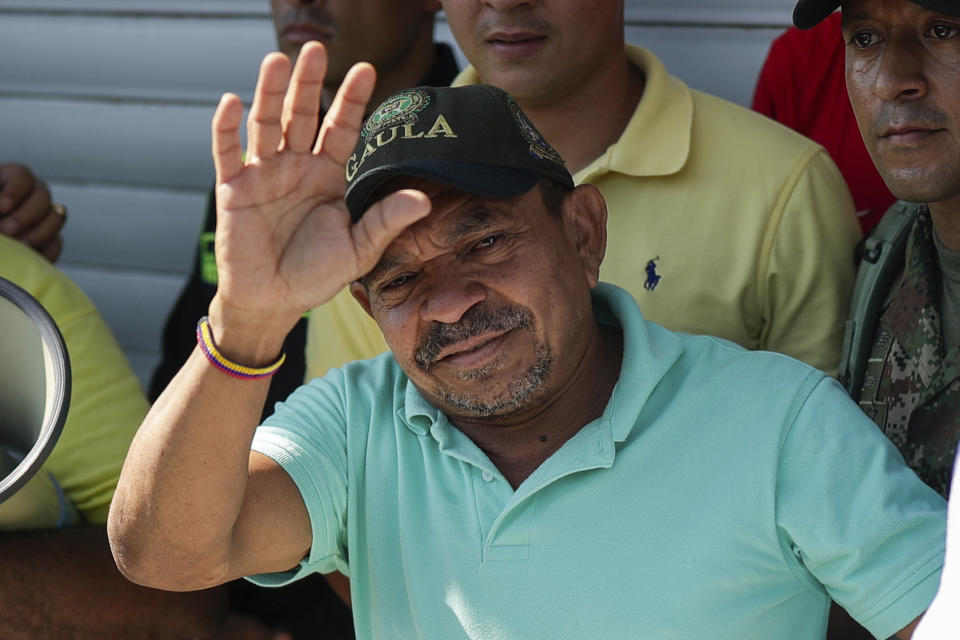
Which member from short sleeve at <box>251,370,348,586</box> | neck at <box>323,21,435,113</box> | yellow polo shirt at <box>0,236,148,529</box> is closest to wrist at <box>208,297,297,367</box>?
short sleeve at <box>251,370,348,586</box>

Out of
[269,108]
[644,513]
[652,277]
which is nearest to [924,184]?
[652,277]

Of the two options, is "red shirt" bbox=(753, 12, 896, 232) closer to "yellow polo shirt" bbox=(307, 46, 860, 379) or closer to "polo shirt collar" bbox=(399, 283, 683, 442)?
"yellow polo shirt" bbox=(307, 46, 860, 379)

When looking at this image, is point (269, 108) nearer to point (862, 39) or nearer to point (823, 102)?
point (862, 39)

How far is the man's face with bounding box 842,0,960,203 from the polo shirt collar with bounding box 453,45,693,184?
527 mm

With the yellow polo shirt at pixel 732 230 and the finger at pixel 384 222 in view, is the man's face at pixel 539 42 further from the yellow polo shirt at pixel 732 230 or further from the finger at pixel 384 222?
the finger at pixel 384 222

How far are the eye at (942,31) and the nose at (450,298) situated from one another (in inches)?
32.5

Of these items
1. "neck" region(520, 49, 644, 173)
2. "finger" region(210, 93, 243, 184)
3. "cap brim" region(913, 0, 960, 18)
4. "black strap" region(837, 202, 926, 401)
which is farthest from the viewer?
"neck" region(520, 49, 644, 173)

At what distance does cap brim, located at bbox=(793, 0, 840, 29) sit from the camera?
6.48ft

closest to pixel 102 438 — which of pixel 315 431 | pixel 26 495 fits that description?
pixel 26 495

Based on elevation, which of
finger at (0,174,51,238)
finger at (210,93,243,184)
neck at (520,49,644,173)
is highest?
finger at (210,93,243,184)

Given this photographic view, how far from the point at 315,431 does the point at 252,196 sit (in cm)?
46

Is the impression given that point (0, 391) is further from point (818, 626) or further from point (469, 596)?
point (818, 626)

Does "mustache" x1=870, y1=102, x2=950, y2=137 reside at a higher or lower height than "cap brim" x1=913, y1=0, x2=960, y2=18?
lower

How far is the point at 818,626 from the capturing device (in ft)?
5.73
